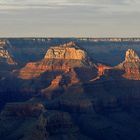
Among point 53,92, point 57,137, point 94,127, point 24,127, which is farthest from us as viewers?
point 53,92

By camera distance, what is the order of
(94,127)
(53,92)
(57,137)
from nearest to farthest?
(57,137)
(94,127)
(53,92)

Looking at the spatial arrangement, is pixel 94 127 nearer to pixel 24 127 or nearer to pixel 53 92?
pixel 24 127

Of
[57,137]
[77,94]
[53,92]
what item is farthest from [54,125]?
[53,92]

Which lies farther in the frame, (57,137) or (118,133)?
(118,133)

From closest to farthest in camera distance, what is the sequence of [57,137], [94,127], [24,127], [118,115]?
[57,137] < [24,127] < [94,127] < [118,115]

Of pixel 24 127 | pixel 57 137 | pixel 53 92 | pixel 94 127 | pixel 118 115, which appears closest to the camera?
pixel 57 137

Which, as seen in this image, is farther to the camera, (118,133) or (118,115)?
(118,115)

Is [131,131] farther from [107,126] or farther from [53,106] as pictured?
[53,106]

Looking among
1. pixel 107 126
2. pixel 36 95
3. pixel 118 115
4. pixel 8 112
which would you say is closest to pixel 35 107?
pixel 8 112

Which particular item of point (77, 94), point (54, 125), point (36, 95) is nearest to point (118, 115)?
point (77, 94)
